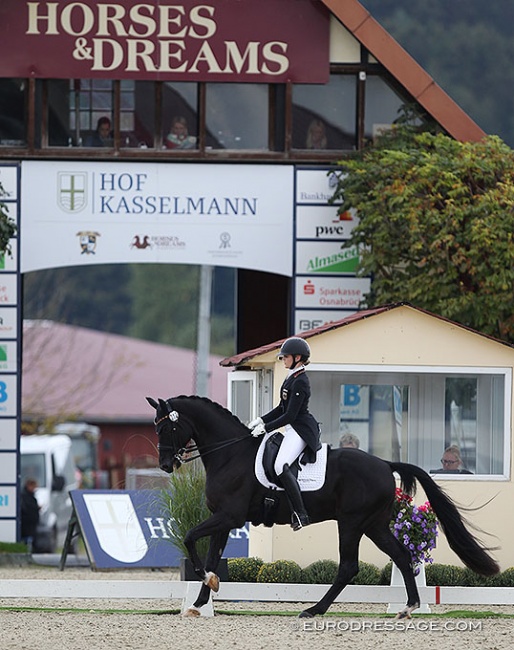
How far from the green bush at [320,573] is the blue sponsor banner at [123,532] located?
9.05ft

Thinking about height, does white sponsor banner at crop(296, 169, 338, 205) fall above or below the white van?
above

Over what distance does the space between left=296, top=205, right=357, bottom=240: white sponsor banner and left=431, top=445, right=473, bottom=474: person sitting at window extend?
5.16 meters

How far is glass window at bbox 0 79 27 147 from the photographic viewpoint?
1967 cm

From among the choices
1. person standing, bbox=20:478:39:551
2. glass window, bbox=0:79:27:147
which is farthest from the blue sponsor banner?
person standing, bbox=20:478:39:551

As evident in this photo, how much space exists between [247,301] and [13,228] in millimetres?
5252

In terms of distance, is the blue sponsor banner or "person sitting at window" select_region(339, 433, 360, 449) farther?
the blue sponsor banner

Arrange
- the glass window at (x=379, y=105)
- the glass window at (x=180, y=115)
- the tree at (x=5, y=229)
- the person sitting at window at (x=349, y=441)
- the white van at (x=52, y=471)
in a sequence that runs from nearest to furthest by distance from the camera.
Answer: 1. the person sitting at window at (x=349, y=441)
2. the tree at (x=5, y=229)
3. the glass window at (x=180, y=115)
4. the glass window at (x=379, y=105)
5. the white van at (x=52, y=471)

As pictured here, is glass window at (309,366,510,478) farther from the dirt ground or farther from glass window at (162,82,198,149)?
glass window at (162,82,198,149)

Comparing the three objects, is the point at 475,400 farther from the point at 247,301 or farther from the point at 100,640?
the point at 247,301

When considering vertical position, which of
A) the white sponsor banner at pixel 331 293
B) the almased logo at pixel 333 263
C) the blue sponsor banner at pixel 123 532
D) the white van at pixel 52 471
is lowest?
the white van at pixel 52 471

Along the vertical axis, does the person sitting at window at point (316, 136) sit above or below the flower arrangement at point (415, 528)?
above

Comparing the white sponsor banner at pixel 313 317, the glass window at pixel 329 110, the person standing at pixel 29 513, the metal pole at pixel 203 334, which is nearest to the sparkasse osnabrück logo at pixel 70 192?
the glass window at pixel 329 110

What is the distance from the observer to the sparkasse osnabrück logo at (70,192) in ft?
63.9

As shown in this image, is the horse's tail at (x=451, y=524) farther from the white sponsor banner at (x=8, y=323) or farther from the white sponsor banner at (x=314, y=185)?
the white sponsor banner at (x=8, y=323)
